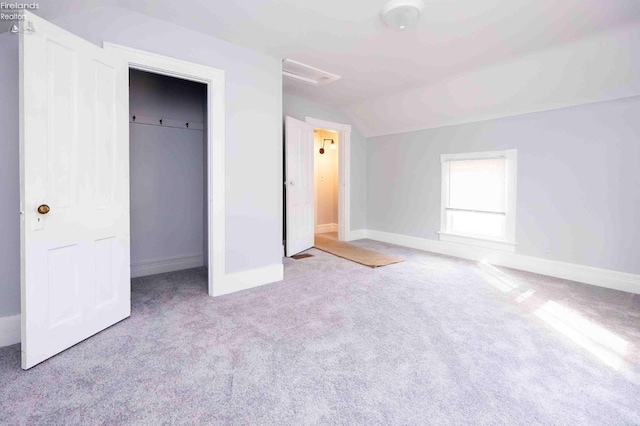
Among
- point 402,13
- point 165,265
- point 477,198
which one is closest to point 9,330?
point 165,265

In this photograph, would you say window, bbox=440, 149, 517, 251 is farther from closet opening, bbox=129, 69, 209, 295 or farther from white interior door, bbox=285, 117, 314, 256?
closet opening, bbox=129, 69, 209, 295

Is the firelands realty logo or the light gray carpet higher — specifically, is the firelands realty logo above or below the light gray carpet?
above

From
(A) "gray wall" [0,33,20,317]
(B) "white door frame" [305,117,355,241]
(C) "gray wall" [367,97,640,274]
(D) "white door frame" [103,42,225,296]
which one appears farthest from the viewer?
(B) "white door frame" [305,117,355,241]

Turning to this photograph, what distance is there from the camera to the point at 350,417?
1347 mm

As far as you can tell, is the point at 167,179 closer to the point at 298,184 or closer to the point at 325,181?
the point at 298,184

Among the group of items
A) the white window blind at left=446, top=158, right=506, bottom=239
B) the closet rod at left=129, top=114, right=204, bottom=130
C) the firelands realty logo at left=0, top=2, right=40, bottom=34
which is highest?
the firelands realty logo at left=0, top=2, right=40, bottom=34

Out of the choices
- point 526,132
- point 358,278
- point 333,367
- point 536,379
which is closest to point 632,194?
point 526,132

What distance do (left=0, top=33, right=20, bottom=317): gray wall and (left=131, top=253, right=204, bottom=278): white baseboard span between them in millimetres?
1294

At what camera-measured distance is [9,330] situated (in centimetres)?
199

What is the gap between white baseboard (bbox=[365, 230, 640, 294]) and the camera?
3.01 meters

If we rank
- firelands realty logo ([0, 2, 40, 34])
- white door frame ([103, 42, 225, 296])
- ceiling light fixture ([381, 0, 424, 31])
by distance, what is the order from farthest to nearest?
white door frame ([103, 42, 225, 296]) → ceiling light fixture ([381, 0, 424, 31]) → firelands realty logo ([0, 2, 40, 34])

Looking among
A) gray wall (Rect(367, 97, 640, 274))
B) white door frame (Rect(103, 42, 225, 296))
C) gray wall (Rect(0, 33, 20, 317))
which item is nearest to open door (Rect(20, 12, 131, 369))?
gray wall (Rect(0, 33, 20, 317))

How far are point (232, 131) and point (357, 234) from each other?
11.6 ft

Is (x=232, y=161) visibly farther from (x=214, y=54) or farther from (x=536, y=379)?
(x=536, y=379)
